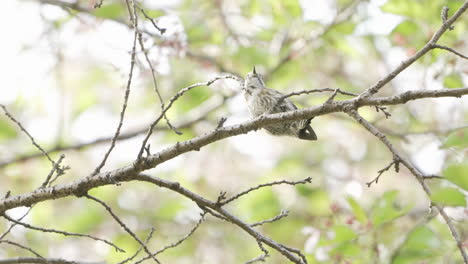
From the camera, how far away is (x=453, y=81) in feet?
11.5

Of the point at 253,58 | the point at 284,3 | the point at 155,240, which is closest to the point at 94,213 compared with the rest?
the point at 155,240

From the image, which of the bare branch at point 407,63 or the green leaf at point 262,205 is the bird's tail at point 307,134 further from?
the green leaf at point 262,205

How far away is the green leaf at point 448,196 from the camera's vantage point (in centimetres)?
195

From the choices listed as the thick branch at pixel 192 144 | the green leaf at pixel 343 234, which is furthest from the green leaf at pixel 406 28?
the thick branch at pixel 192 144

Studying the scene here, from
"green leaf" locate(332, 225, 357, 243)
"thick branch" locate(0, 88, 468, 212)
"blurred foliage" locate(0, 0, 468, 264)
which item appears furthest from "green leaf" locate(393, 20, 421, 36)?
"thick branch" locate(0, 88, 468, 212)

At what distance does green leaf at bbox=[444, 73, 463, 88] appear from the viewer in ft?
11.3

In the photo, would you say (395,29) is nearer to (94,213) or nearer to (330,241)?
(330,241)

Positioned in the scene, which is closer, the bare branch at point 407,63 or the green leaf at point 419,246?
the bare branch at point 407,63

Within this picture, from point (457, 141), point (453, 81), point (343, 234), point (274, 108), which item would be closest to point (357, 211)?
point (343, 234)

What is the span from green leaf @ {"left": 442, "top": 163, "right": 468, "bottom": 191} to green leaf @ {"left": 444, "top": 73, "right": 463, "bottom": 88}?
1.54 metres

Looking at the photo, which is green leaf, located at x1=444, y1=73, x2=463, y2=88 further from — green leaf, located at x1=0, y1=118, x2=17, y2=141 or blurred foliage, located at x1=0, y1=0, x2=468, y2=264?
green leaf, located at x1=0, y1=118, x2=17, y2=141

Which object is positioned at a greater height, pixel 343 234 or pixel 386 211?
pixel 386 211

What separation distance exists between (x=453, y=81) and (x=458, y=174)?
5.47 feet

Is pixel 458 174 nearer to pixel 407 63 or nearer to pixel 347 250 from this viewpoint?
pixel 407 63
